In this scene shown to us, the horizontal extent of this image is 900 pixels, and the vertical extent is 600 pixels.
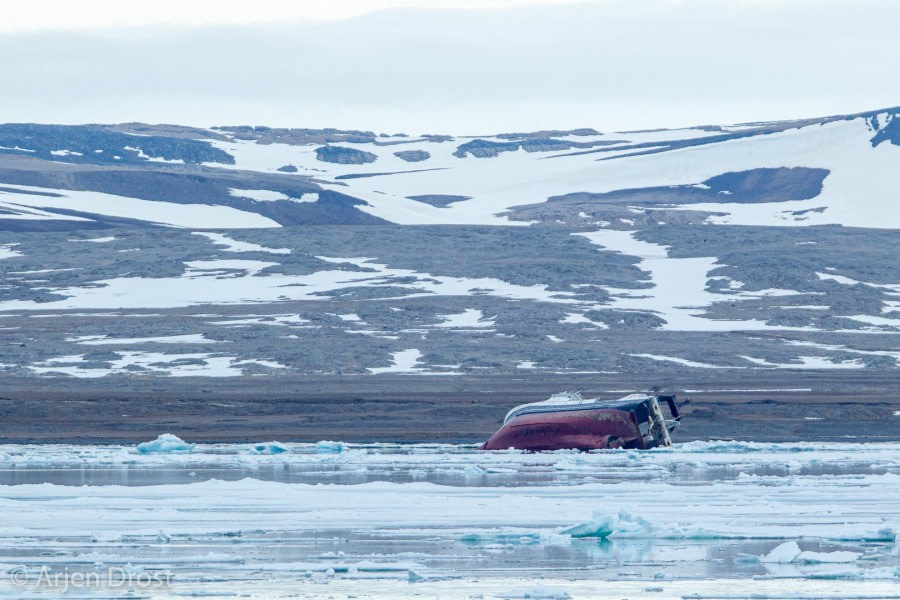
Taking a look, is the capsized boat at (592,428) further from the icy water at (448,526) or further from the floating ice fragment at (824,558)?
the floating ice fragment at (824,558)

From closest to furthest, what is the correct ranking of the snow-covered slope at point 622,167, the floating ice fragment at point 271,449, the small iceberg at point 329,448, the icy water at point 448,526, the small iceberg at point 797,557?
the icy water at point 448,526 < the small iceberg at point 797,557 < the floating ice fragment at point 271,449 < the small iceberg at point 329,448 < the snow-covered slope at point 622,167

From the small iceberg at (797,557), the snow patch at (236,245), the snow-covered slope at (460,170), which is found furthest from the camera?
the snow-covered slope at (460,170)

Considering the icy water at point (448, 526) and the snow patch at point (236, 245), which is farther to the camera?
the snow patch at point (236, 245)

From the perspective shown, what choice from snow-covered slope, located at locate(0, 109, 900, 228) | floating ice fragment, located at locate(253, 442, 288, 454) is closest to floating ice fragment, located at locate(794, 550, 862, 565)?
floating ice fragment, located at locate(253, 442, 288, 454)

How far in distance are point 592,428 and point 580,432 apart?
27 centimetres

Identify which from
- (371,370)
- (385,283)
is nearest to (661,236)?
(385,283)

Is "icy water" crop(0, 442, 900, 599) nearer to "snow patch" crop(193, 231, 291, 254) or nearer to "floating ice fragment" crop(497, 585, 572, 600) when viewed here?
"floating ice fragment" crop(497, 585, 572, 600)

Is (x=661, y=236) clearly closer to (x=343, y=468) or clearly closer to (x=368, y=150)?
(x=343, y=468)

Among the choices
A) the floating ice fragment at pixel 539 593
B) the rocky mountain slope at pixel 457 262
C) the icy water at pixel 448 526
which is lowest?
the rocky mountain slope at pixel 457 262

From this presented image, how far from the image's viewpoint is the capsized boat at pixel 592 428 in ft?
94.2

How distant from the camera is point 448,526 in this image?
16719mm

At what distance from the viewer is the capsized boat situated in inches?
1131

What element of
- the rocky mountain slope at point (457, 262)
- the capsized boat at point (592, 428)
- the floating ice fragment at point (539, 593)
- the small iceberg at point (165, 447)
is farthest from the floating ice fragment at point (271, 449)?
the rocky mountain slope at point (457, 262)

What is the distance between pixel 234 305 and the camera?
62594 millimetres
